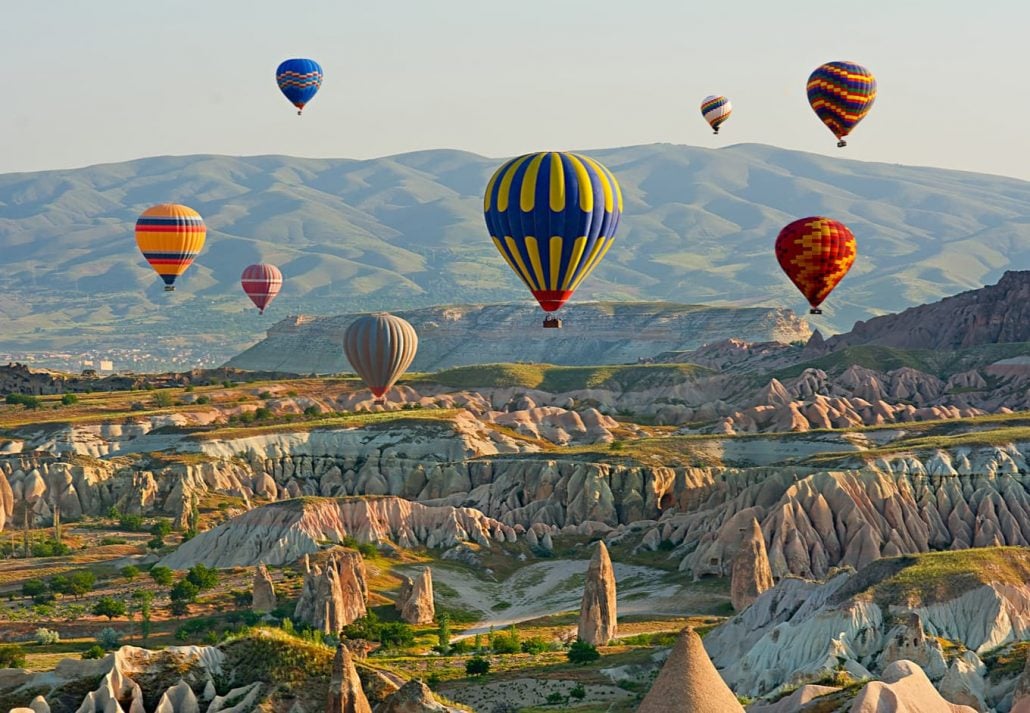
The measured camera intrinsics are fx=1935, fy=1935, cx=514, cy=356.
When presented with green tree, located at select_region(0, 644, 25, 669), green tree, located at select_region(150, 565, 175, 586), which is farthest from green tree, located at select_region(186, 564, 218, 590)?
green tree, located at select_region(0, 644, 25, 669)

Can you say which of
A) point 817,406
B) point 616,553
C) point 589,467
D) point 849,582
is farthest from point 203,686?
point 817,406

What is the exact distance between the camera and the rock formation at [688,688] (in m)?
43.8

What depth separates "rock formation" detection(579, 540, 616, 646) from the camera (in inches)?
3861

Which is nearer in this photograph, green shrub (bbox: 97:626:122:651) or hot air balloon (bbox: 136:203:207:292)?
green shrub (bbox: 97:626:122:651)

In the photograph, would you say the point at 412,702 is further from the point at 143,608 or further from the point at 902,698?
the point at 143,608

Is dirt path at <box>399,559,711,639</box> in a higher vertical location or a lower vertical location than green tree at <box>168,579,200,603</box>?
lower

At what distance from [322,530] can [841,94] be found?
183 ft

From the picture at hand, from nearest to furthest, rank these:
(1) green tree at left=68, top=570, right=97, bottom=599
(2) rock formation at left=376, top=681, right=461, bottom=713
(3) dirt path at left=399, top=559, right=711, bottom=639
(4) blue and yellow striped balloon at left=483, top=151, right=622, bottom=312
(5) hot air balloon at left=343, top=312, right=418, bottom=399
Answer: (2) rock formation at left=376, top=681, right=461, bottom=713
(4) blue and yellow striped balloon at left=483, top=151, right=622, bottom=312
(1) green tree at left=68, top=570, right=97, bottom=599
(3) dirt path at left=399, top=559, right=711, bottom=639
(5) hot air balloon at left=343, top=312, right=418, bottom=399

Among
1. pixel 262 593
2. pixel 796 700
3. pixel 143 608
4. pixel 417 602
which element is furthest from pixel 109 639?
pixel 796 700

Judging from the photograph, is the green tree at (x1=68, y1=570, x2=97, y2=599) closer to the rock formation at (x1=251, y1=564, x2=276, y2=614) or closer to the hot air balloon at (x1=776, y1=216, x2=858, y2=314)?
the rock formation at (x1=251, y1=564, x2=276, y2=614)

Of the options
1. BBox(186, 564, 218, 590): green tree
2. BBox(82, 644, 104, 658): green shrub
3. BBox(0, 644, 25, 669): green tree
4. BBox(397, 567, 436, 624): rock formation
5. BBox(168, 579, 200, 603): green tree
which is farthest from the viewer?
BBox(186, 564, 218, 590): green tree

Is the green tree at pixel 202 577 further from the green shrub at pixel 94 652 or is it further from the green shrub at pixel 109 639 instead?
the green shrub at pixel 94 652

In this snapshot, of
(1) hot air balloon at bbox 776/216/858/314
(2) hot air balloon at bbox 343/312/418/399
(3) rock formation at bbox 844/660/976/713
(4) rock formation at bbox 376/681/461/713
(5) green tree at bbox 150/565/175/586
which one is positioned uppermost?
(1) hot air balloon at bbox 776/216/858/314

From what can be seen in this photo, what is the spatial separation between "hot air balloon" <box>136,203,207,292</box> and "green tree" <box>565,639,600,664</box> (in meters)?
92.2
